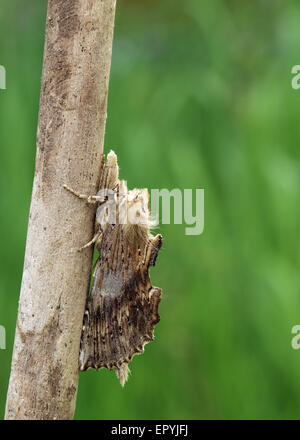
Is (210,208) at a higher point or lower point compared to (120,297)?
higher

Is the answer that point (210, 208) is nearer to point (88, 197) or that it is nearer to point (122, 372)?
point (122, 372)

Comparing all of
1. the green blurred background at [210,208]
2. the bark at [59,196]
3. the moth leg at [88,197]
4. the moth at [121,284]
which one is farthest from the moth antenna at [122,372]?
the green blurred background at [210,208]

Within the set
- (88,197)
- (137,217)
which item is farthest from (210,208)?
(88,197)

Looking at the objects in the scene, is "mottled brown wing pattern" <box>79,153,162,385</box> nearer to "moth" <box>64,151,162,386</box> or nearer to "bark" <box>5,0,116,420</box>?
"moth" <box>64,151,162,386</box>

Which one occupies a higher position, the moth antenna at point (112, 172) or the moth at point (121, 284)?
the moth antenna at point (112, 172)

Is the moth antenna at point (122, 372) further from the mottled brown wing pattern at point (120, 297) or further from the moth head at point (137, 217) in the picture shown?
the moth head at point (137, 217)
